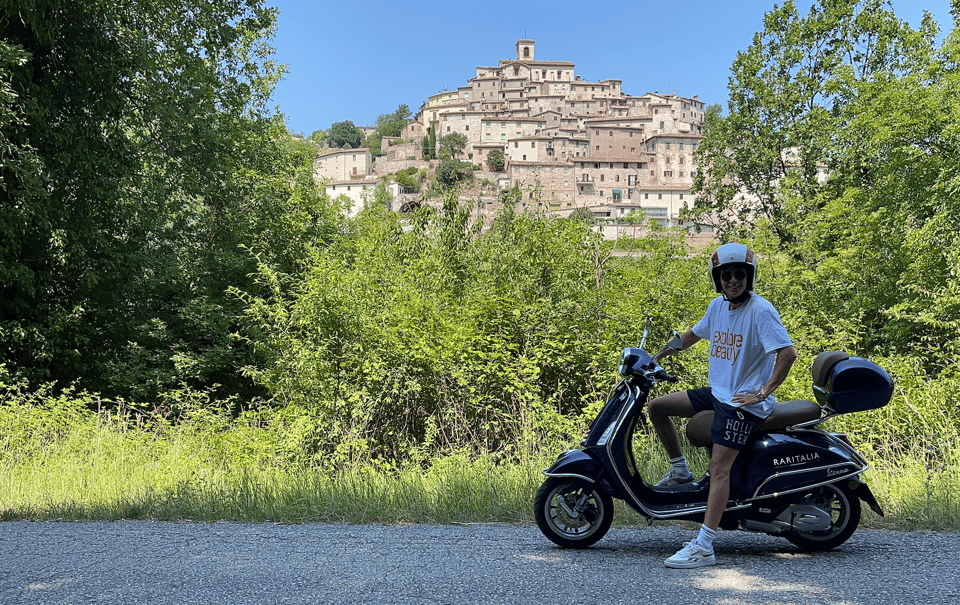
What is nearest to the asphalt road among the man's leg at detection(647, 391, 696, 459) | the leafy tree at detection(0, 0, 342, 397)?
the man's leg at detection(647, 391, 696, 459)

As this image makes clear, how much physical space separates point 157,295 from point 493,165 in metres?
120

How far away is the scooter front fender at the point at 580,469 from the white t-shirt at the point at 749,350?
77 cm

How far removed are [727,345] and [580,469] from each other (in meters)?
1.06

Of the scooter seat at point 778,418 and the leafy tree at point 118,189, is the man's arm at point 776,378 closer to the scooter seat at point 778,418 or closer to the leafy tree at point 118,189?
the scooter seat at point 778,418

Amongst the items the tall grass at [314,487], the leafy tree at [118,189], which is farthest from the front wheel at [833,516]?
the leafy tree at [118,189]

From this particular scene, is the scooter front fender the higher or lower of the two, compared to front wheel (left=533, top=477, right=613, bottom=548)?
higher

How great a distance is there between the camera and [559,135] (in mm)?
138750

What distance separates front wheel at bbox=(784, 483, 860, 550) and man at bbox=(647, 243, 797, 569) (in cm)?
52

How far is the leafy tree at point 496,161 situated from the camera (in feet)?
448

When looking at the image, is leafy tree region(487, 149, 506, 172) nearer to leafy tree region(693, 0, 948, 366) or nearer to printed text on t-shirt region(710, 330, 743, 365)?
leafy tree region(693, 0, 948, 366)

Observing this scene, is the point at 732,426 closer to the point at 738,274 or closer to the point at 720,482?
the point at 720,482

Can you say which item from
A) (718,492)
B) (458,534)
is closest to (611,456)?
(718,492)

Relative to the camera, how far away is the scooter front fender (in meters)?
4.48

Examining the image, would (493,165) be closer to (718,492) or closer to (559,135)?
(559,135)
